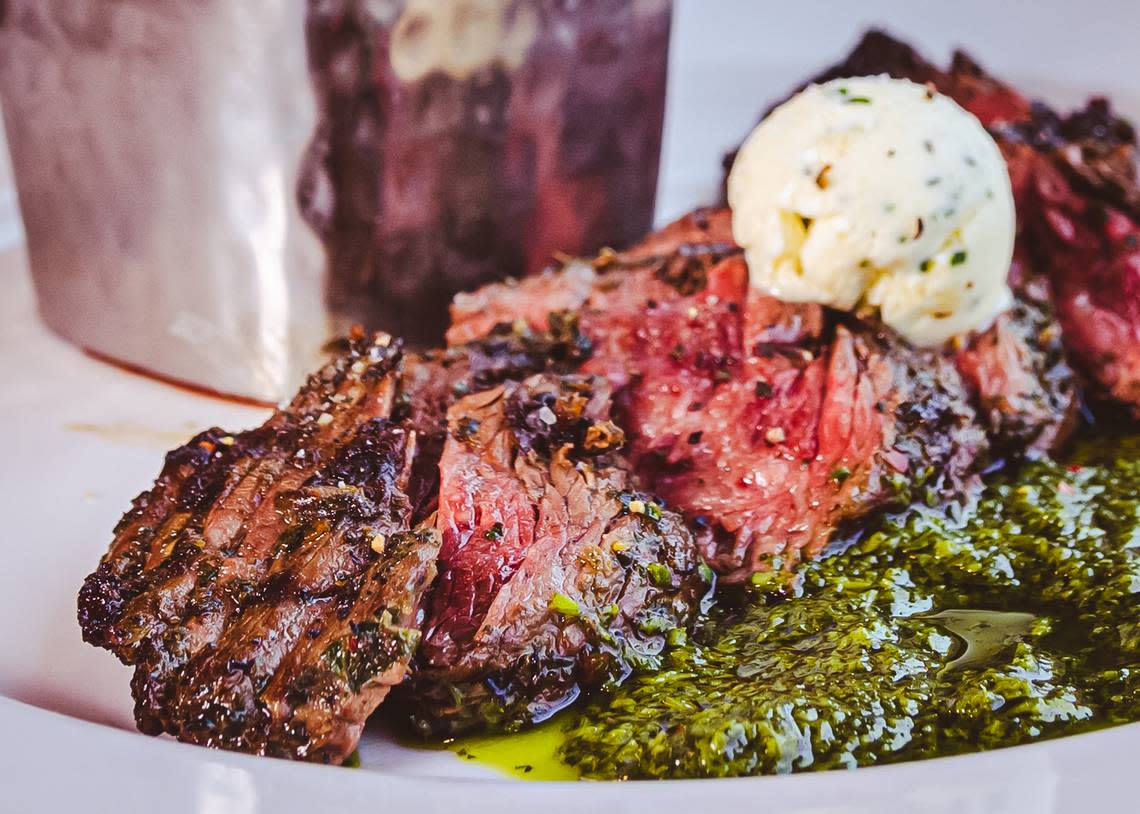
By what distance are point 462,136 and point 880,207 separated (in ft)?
4.00

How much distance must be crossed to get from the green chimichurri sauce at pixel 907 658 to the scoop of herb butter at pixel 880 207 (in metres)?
0.55

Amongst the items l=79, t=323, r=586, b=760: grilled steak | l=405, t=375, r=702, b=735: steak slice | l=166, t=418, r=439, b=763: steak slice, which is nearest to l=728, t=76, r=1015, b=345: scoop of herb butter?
l=405, t=375, r=702, b=735: steak slice

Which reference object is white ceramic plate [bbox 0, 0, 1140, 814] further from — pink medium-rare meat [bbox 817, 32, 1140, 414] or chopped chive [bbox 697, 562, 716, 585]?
pink medium-rare meat [bbox 817, 32, 1140, 414]

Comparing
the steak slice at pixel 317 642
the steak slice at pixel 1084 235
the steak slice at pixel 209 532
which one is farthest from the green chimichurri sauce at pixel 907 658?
the steak slice at pixel 1084 235

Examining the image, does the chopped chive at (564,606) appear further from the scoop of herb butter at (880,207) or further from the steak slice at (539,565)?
the scoop of herb butter at (880,207)

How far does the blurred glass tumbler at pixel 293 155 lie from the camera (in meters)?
3.00

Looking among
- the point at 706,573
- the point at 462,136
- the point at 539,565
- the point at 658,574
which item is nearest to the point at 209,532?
the point at 539,565

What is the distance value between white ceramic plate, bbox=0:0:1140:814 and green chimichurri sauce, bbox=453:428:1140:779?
0.47ft

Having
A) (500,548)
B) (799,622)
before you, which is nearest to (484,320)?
(500,548)

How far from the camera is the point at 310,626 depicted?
194 centimetres

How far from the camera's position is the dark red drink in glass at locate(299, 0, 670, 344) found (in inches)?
119

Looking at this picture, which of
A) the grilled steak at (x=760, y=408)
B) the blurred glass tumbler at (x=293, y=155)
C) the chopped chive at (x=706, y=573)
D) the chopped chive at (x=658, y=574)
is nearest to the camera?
the chopped chive at (x=658, y=574)

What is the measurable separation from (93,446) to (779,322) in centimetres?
186

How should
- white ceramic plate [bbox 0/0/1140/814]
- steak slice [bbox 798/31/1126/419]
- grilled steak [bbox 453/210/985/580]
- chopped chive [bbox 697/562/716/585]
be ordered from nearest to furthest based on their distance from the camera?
white ceramic plate [bbox 0/0/1140/814] → chopped chive [bbox 697/562/716/585] → grilled steak [bbox 453/210/985/580] → steak slice [bbox 798/31/1126/419]
